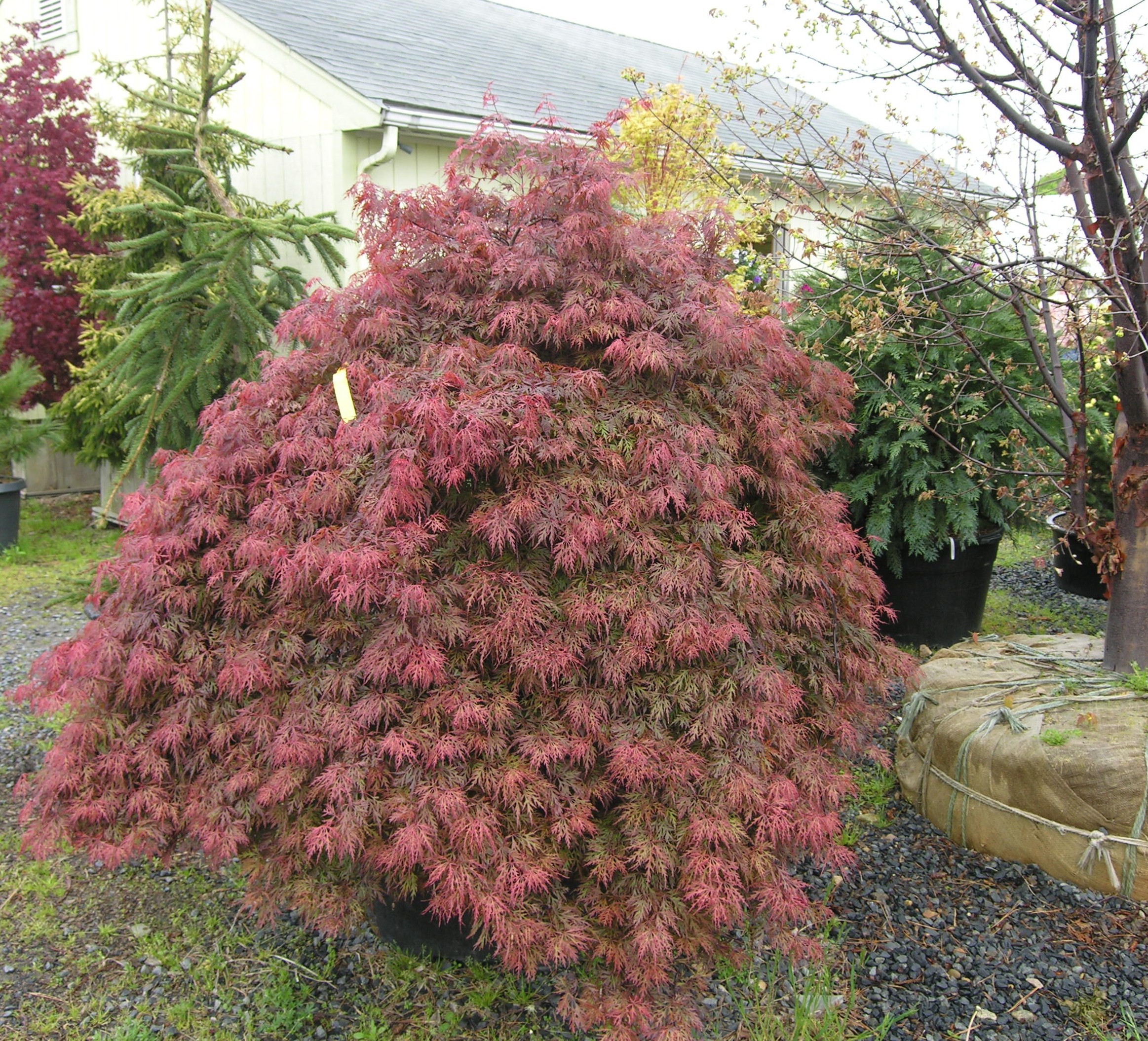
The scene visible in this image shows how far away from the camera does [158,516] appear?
251 cm

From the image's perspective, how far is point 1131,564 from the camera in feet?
10.2

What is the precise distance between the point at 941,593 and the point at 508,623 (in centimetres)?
333

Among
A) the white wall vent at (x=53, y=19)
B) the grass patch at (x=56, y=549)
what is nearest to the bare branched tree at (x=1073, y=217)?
the grass patch at (x=56, y=549)

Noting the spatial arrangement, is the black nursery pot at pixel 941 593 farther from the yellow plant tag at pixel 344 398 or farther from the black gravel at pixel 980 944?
the yellow plant tag at pixel 344 398

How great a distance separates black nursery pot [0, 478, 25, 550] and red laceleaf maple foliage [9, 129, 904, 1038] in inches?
211

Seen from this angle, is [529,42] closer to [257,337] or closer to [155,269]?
[155,269]

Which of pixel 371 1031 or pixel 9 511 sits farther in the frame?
pixel 9 511

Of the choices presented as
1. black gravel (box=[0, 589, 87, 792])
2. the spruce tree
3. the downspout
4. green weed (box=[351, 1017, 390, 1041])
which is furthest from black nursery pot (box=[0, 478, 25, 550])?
green weed (box=[351, 1017, 390, 1041])

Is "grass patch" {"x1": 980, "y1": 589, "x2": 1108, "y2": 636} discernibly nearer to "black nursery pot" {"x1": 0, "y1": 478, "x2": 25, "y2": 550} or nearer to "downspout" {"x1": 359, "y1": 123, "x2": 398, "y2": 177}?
"downspout" {"x1": 359, "y1": 123, "x2": 398, "y2": 177}

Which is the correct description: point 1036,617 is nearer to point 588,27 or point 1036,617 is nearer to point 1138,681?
point 1138,681

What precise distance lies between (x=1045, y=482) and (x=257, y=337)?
442cm

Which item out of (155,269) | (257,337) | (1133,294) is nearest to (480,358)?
(1133,294)

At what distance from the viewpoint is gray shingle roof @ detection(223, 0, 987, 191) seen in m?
6.29

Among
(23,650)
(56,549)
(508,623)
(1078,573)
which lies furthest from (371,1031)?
(56,549)
